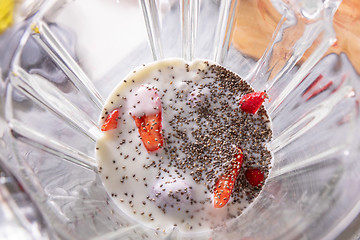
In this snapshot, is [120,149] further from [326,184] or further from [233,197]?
[326,184]

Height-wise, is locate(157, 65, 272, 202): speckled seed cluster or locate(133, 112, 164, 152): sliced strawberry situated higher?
locate(133, 112, 164, 152): sliced strawberry

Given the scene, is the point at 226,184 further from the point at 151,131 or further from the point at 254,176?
the point at 151,131

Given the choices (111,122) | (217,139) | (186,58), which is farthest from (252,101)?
(111,122)

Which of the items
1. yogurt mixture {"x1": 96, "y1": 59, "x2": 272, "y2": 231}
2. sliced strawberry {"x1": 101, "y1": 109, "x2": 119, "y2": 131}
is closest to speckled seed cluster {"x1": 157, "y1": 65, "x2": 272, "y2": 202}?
yogurt mixture {"x1": 96, "y1": 59, "x2": 272, "y2": 231}

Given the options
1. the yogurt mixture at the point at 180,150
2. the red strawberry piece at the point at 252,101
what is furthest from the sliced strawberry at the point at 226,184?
the red strawberry piece at the point at 252,101

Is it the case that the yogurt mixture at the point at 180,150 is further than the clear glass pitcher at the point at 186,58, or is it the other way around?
the yogurt mixture at the point at 180,150

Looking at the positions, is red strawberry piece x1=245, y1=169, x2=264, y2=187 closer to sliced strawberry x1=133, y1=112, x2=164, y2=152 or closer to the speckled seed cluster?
the speckled seed cluster

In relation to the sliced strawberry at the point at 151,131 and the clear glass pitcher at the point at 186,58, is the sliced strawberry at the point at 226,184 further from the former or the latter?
the sliced strawberry at the point at 151,131
